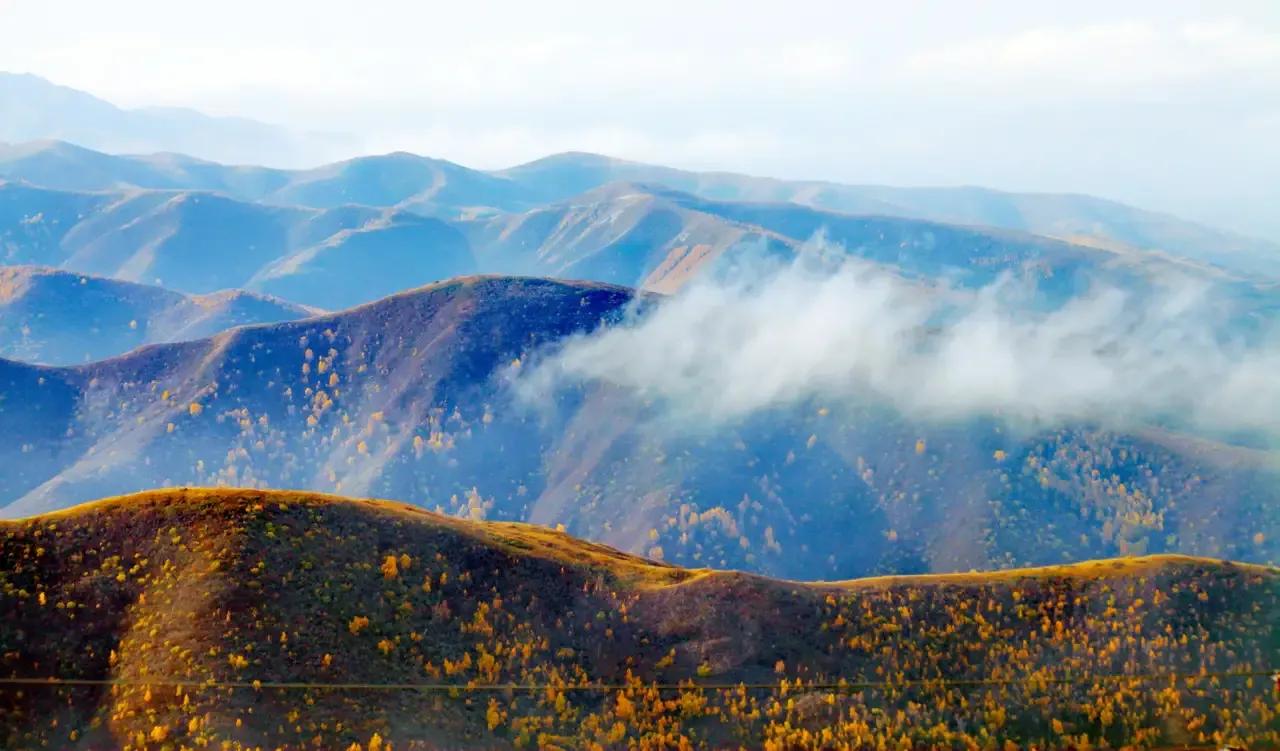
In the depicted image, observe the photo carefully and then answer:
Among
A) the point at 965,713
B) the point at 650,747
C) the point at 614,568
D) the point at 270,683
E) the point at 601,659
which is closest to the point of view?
the point at 270,683

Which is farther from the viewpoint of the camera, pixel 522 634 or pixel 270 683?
pixel 522 634

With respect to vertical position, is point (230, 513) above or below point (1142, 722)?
above

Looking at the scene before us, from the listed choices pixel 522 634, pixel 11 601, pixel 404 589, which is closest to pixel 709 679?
pixel 522 634

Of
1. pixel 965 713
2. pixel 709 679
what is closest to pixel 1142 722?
pixel 965 713

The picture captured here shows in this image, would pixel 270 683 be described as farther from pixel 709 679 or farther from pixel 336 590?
pixel 709 679

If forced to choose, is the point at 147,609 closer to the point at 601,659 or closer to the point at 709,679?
the point at 601,659

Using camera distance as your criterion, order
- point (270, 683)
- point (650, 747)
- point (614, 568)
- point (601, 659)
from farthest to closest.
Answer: point (614, 568)
point (601, 659)
point (650, 747)
point (270, 683)
